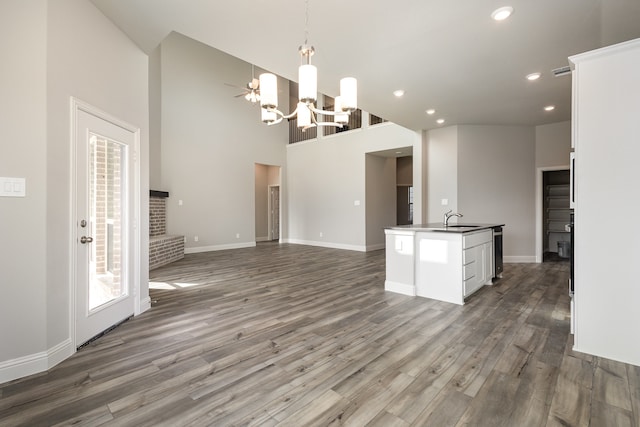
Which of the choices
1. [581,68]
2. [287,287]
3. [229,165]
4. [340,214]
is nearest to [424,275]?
[287,287]

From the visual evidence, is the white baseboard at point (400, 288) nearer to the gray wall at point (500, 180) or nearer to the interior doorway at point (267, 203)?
the gray wall at point (500, 180)

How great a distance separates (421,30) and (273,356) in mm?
3183

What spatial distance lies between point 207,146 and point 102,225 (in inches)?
226

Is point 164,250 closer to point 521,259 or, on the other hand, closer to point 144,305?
point 144,305

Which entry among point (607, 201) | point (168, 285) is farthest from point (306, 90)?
point (168, 285)

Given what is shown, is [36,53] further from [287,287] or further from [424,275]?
[424,275]

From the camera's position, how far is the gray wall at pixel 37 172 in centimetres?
200

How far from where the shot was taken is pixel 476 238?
4.09 metres

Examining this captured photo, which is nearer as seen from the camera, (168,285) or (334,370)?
(334,370)

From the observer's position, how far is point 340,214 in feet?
27.9

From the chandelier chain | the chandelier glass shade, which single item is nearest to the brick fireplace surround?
the chandelier glass shade

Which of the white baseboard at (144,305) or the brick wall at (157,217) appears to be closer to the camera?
the white baseboard at (144,305)

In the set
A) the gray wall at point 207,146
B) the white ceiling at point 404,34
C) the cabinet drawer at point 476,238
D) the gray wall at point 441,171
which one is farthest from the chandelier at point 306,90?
the gray wall at point 207,146

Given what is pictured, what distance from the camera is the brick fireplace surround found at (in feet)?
19.3
